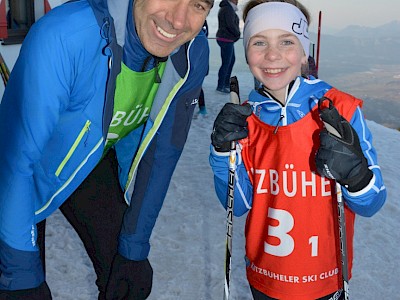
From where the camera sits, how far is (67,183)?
7.54ft

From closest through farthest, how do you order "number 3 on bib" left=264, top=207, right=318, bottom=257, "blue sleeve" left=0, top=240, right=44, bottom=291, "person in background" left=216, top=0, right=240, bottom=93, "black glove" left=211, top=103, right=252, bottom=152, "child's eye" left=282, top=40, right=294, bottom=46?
"blue sleeve" left=0, top=240, right=44, bottom=291
"black glove" left=211, top=103, right=252, bottom=152
"number 3 on bib" left=264, top=207, right=318, bottom=257
"child's eye" left=282, top=40, right=294, bottom=46
"person in background" left=216, top=0, right=240, bottom=93

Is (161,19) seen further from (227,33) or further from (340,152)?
(227,33)

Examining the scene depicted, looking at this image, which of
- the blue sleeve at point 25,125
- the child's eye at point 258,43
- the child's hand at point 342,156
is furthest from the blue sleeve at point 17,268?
the child's eye at point 258,43

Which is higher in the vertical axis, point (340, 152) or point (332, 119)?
point (332, 119)

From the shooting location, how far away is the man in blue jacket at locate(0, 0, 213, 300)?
195 centimetres

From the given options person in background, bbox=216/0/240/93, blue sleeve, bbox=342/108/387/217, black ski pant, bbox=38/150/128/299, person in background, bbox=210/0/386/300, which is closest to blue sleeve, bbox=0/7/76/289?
black ski pant, bbox=38/150/128/299

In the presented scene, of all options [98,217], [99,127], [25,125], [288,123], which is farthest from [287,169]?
[25,125]

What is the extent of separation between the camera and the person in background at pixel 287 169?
2207 mm

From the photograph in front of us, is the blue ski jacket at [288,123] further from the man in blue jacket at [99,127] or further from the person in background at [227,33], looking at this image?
the person in background at [227,33]

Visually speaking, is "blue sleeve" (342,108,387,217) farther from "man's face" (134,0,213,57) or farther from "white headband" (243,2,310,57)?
"man's face" (134,0,213,57)

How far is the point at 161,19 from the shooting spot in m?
2.27

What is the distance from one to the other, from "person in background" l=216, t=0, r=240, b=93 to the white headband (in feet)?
30.1

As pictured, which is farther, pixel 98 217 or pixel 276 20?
pixel 98 217

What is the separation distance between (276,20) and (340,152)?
2.67 feet
